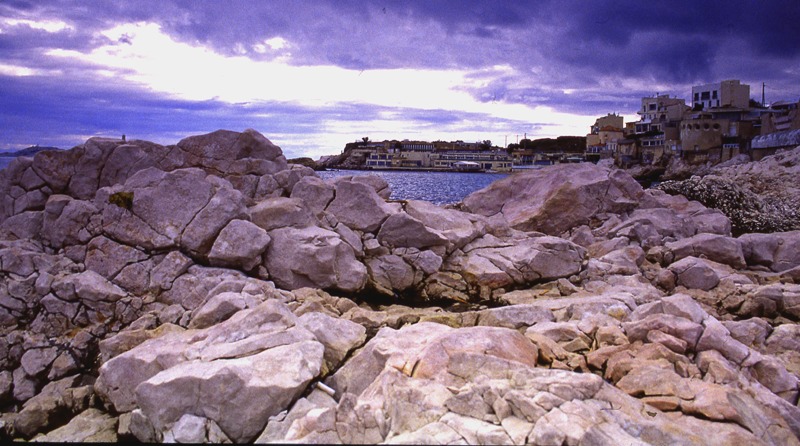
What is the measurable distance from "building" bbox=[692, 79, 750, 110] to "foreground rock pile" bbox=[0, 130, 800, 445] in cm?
8344

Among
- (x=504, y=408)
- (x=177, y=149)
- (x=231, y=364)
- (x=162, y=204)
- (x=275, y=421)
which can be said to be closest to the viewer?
(x=504, y=408)

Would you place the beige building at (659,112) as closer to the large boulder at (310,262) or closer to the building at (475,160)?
the building at (475,160)

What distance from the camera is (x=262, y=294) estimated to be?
35.9ft

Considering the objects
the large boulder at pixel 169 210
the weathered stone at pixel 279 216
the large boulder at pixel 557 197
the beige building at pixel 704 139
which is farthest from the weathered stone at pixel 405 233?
the beige building at pixel 704 139

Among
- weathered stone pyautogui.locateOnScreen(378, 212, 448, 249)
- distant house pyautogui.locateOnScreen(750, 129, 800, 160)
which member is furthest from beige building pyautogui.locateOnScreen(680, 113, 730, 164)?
weathered stone pyautogui.locateOnScreen(378, 212, 448, 249)

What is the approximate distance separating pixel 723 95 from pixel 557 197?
8538 centimetres

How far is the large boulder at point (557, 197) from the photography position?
815 inches

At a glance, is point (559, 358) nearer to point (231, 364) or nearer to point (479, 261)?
point (231, 364)

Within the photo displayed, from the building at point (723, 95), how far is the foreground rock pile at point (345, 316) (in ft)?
274

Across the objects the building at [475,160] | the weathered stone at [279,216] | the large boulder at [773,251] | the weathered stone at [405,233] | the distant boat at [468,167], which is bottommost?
the large boulder at [773,251]

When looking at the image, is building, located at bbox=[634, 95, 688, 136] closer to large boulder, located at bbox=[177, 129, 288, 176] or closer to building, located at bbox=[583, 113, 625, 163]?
building, located at bbox=[583, 113, 625, 163]

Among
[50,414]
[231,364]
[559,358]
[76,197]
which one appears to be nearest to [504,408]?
[559,358]

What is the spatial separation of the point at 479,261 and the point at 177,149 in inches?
365

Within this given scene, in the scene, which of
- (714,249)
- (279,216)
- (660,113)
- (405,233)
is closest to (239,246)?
(279,216)
